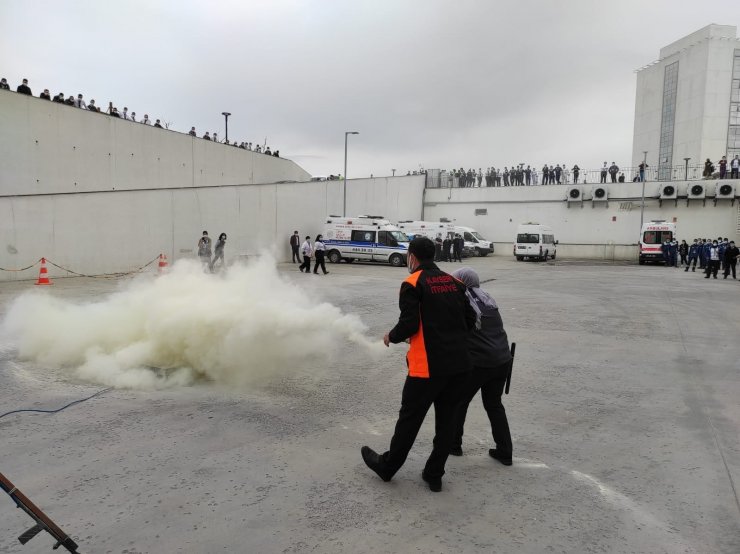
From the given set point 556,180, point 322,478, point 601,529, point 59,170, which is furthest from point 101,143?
point 556,180

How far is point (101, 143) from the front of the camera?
2255cm

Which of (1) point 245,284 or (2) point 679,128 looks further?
(2) point 679,128

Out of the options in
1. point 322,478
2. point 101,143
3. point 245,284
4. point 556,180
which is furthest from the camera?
point 556,180

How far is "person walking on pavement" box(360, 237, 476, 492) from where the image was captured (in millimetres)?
3533

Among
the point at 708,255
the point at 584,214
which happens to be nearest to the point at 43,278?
the point at 708,255

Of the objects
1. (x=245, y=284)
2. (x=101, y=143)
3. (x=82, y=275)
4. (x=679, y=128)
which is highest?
(x=679, y=128)

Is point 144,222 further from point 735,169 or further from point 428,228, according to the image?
point 735,169

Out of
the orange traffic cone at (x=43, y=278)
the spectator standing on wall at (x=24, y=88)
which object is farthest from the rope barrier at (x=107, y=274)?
the spectator standing on wall at (x=24, y=88)

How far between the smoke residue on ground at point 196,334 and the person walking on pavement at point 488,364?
7.34ft

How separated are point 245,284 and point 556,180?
36858mm

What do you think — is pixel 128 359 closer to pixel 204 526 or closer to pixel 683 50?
pixel 204 526

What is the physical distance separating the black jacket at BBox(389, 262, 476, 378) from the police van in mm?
23187

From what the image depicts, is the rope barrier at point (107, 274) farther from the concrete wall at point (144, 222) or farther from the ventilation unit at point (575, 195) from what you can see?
the ventilation unit at point (575, 195)

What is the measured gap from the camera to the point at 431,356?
3518 millimetres
